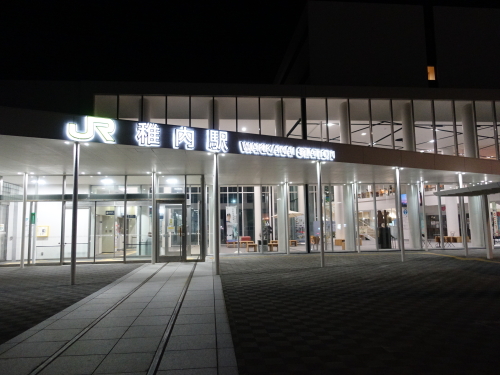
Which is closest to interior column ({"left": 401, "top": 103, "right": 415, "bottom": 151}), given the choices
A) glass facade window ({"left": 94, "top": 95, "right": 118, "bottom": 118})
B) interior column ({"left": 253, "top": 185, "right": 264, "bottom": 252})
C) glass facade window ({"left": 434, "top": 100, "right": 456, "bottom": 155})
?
glass facade window ({"left": 434, "top": 100, "right": 456, "bottom": 155})

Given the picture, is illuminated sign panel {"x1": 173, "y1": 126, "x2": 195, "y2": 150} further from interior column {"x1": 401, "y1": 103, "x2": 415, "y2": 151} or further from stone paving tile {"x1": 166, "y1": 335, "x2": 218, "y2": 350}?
interior column {"x1": 401, "y1": 103, "x2": 415, "y2": 151}

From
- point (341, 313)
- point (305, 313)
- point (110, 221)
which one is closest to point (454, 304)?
point (341, 313)

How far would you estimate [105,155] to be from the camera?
11.8 metres

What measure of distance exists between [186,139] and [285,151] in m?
3.61

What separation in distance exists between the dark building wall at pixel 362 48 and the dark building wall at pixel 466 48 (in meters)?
1.38

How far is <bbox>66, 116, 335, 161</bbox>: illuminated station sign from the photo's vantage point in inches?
389

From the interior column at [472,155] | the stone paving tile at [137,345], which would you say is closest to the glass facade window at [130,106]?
the stone paving tile at [137,345]

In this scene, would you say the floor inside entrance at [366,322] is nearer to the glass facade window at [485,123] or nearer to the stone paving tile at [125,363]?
the stone paving tile at [125,363]

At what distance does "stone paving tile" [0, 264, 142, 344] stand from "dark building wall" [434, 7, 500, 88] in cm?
2112

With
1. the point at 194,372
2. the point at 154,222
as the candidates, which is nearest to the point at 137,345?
the point at 194,372

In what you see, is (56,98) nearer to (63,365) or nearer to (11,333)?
(11,333)

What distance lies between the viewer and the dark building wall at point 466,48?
21.9m

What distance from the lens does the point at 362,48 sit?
71.3 feet

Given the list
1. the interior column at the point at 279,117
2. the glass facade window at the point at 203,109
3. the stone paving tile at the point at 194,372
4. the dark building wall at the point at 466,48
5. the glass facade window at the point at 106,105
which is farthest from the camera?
the dark building wall at the point at 466,48
